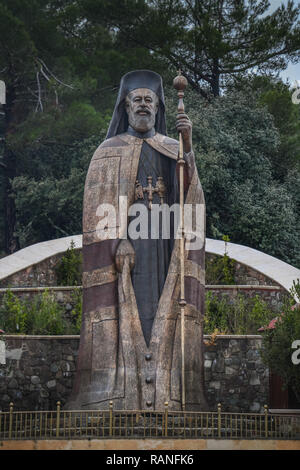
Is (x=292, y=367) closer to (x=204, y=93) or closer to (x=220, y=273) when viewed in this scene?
(x=220, y=273)

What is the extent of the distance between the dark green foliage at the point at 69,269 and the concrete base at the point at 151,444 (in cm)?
1125

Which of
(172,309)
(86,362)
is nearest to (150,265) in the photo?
(172,309)

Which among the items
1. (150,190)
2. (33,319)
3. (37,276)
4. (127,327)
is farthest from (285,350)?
(37,276)

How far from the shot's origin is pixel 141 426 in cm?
1473

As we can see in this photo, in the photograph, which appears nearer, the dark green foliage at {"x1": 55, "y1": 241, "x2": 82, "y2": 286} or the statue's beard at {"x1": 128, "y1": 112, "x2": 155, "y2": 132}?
the statue's beard at {"x1": 128, "y1": 112, "x2": 155, "y2": 132}

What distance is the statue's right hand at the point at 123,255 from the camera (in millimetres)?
16203

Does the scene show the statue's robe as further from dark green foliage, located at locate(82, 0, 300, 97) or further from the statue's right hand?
dark green foliage, located at locate(82, 0, 300, 97)

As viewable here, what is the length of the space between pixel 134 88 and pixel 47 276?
952cm

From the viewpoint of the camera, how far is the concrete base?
14.1 metres

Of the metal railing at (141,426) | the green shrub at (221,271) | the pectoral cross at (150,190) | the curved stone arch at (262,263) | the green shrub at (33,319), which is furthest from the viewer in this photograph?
the green shrub at (221,271)

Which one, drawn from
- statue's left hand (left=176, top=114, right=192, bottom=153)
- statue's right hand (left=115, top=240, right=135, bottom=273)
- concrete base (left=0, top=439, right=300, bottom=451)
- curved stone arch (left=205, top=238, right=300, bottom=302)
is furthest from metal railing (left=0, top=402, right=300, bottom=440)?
curved stone arch (left=205, top=238, right=300, bottom=302)

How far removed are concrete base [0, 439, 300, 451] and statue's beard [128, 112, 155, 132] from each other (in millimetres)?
5728

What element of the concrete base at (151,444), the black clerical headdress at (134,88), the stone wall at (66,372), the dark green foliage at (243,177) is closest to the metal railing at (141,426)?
the concrete base at (151,444)

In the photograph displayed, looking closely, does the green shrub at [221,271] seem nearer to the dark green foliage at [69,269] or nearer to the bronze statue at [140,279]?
the dark green foliage at [69,269]
